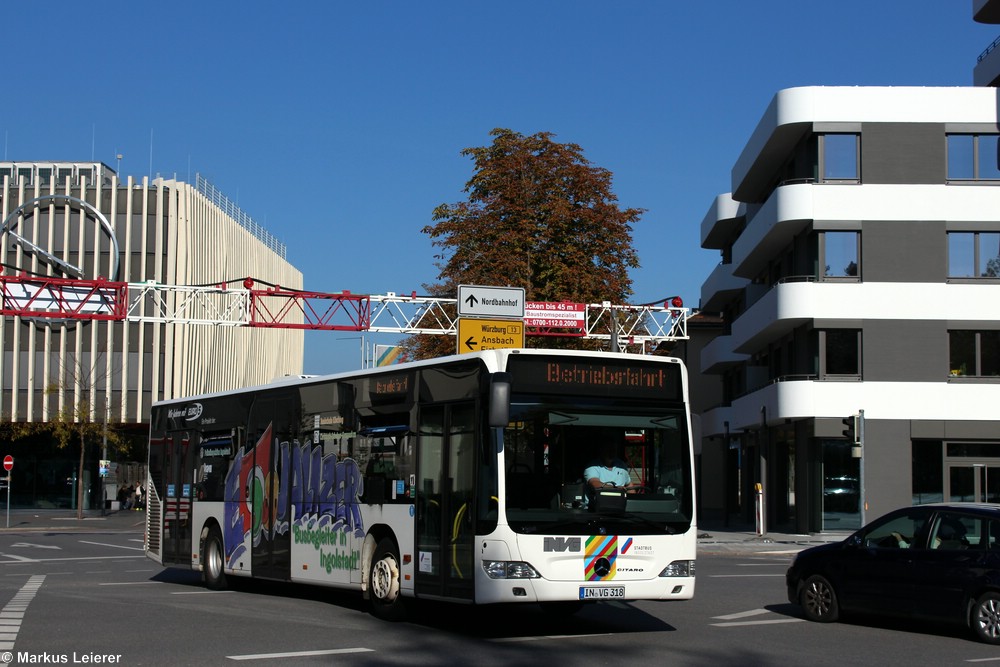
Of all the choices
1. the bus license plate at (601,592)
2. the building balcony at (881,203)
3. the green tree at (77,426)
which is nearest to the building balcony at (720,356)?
the building balcony at (881,203)

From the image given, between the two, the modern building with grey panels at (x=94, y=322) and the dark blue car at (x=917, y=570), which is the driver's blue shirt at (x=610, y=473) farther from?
the modern building with grey panels at (x=94, y=322)

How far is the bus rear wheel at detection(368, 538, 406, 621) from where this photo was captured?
14570 mm

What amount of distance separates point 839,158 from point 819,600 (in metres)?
27.4

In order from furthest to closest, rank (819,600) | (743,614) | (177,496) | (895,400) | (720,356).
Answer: (720,356)
(895,400)
(177,496)
(743,614)
(819,600)

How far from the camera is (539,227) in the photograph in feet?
146

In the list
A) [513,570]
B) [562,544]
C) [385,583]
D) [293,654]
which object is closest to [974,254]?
Result: [385,583]

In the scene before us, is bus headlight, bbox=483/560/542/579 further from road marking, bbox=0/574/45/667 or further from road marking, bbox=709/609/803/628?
road marking, bbox=0/574/45/667

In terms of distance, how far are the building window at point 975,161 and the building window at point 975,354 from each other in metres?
4.77

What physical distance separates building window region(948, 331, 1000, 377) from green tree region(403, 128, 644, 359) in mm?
11860

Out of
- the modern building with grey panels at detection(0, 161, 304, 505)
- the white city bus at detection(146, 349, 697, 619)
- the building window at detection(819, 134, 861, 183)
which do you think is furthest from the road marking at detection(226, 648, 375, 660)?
the modern building with grey panels at detection(0, 161, 304, 505)

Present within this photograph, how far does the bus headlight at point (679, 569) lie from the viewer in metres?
13.1

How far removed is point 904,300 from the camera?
39781 millimetres

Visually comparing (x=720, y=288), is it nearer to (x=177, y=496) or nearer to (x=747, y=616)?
(x=177, y=496)

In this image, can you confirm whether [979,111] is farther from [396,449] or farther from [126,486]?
[126,486]
